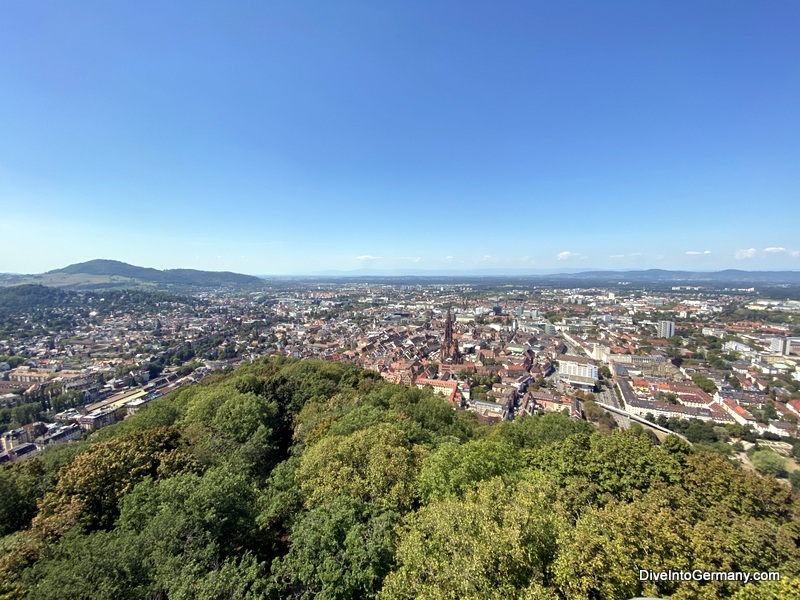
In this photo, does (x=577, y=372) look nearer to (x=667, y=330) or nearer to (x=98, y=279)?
(x=667, y=330)

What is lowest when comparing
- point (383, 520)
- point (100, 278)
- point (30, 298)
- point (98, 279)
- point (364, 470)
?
point (364, 470)

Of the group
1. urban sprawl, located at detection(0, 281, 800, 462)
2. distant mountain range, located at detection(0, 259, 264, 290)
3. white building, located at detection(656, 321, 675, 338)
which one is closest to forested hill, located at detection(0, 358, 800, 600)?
urban sprawl, located at detection(0, 281, 800, 462)

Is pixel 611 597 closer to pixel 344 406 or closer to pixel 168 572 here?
pixel 168 572

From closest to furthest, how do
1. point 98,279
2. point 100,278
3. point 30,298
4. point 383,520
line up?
point 383,520 → point 30,298 → point 98,279 → point 100,278

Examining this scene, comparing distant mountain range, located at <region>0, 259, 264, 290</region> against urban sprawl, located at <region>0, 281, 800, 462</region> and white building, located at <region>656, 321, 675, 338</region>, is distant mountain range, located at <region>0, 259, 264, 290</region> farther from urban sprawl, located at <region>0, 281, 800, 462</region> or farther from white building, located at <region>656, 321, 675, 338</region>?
white building, located at <region>656, 321, 675, 338</region>

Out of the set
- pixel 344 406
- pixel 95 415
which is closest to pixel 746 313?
pixel 344 406

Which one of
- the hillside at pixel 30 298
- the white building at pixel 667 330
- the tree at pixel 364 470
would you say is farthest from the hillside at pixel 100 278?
the white building at pixel 667 330

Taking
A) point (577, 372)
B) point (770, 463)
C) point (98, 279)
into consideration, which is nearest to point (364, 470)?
point (770, 463)

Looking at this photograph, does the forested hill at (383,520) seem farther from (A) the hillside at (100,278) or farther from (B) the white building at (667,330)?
(A) the hillside at (100,278)
